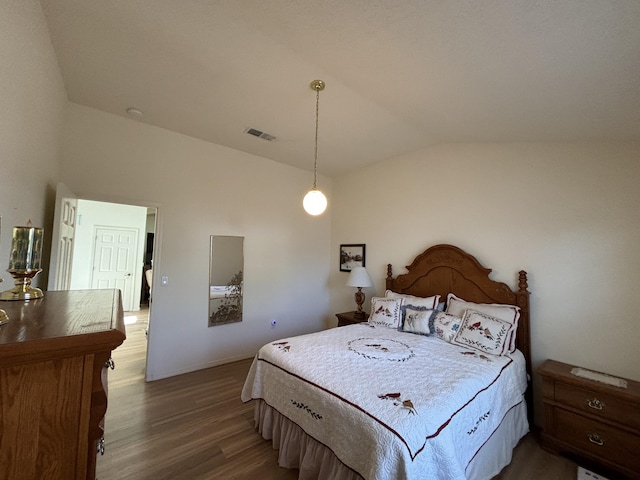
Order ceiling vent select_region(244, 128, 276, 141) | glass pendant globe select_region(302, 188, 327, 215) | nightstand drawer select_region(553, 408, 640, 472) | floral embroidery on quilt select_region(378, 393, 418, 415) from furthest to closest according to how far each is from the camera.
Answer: ceiling vent select_region(244, 128, 276, 141) < glass pendant globe select_region(302, 188, 327, 215) < nightstand drawer select_region(553, 408, 640, 472) < floral embroidery on quilt select_region(378, 393, 418, 415)

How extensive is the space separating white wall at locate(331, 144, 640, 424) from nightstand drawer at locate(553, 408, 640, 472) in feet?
1.70

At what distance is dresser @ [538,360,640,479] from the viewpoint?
1824mm

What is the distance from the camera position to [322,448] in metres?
1.68

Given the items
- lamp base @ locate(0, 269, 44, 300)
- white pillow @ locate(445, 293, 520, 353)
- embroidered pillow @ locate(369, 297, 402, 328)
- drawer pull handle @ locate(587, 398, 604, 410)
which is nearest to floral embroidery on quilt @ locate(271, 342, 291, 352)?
embroidered pillow @ locate(369, 297, 402, 328)

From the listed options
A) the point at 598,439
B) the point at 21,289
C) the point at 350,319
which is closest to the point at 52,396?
the point at 21,289

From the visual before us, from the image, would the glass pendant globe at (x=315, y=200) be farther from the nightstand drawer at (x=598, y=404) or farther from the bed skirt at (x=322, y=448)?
the nightstand drawer at (x=598, y=404)

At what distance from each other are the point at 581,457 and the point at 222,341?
374 centimetres

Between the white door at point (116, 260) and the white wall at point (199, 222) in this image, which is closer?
the white wall at point (199, 222)

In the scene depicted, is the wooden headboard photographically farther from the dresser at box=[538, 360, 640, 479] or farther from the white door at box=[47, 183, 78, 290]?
the white door at box=[47, 183, 78, 290]

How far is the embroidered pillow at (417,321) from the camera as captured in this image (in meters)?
2.84

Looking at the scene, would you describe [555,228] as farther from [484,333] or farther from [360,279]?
[360,279]

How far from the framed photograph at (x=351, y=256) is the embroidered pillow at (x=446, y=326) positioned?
1.64 m

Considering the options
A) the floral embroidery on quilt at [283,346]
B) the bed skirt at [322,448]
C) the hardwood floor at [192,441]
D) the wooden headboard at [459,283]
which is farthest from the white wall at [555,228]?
the floral embroidery on quilt at [283,346]

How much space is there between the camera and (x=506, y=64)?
5.31 feet
